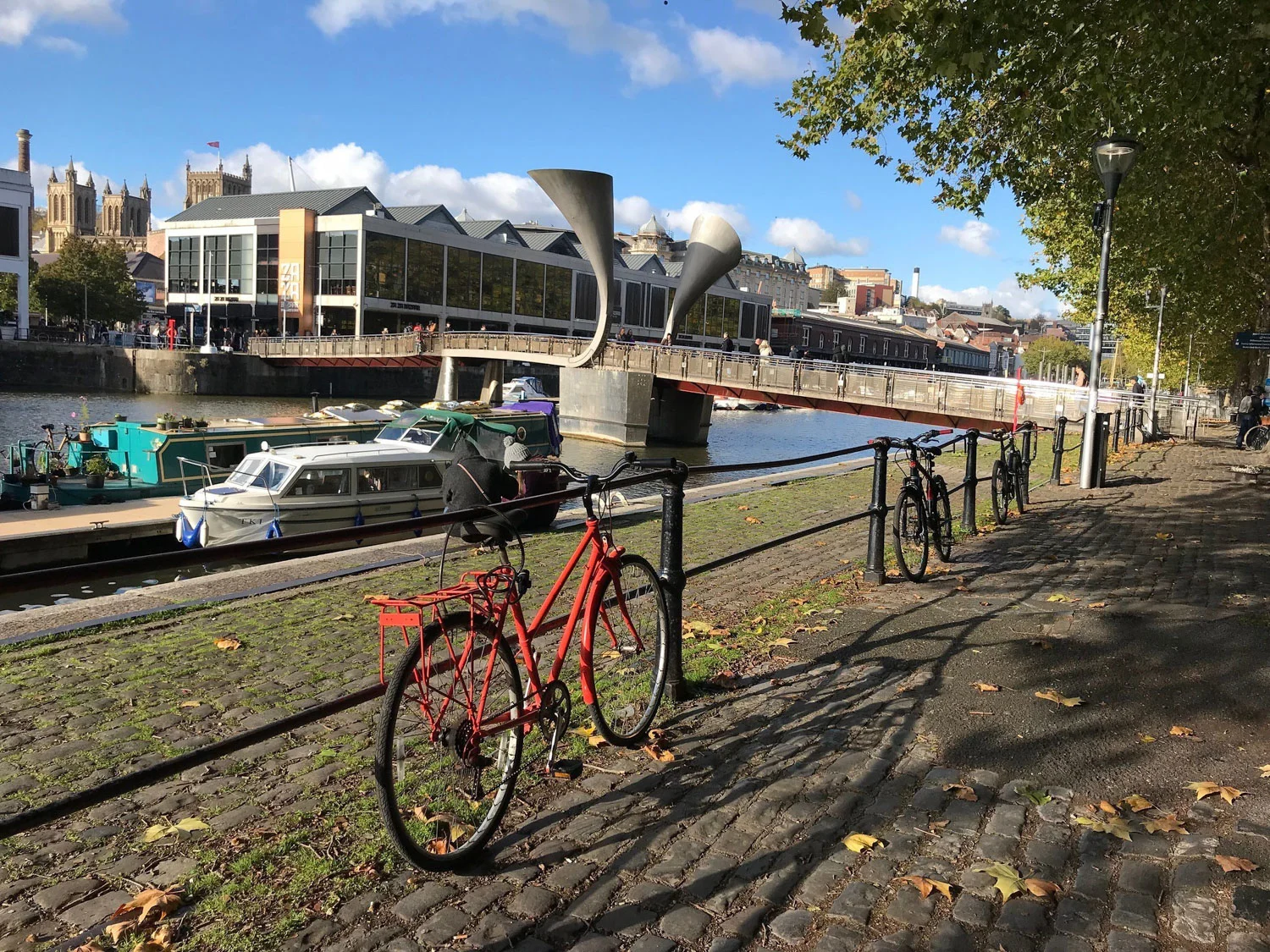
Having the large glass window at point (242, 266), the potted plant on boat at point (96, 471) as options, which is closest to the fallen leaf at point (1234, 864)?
the potted plant on boat at point (96, 471)

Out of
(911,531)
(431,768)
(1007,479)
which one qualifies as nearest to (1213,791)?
(431,768)

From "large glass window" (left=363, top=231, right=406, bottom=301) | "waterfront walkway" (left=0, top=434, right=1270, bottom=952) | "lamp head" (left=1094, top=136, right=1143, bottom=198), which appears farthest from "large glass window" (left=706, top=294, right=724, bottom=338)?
"waterfront walkway" (left=0, top=434, right=1270, bottom=952)

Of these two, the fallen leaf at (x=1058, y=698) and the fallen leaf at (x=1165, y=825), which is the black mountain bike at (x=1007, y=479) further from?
the fallen leaf at (x=1165, y=825)

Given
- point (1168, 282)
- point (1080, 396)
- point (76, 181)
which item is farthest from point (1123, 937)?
point (76, 181)

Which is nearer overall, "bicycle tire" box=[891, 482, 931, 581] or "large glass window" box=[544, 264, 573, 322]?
"bicycle tire" box=[891, 482, 931, 581]

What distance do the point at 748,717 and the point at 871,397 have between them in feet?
114

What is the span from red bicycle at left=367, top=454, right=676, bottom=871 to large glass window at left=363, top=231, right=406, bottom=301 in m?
77.7

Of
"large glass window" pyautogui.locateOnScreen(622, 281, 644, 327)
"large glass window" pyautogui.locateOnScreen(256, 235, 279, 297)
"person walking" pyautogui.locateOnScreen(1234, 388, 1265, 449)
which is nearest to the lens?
"person walking" pyautogui.locateOnScreen(1234, 388, 1265, 449)

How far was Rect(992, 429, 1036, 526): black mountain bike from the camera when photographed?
39.5 feet

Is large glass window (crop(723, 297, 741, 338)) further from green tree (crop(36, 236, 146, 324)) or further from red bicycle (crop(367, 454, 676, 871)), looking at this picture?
red bicycle (crop(367, 454, 676, 871))

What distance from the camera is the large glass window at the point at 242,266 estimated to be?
269 feet

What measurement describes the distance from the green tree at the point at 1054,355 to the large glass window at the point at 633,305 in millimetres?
77468

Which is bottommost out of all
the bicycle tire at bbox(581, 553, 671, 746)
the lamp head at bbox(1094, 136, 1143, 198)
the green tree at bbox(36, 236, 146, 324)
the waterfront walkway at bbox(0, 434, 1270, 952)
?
the waterfront walkway at bbox(0, 434, 1270, 952)

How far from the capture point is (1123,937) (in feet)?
9.92
